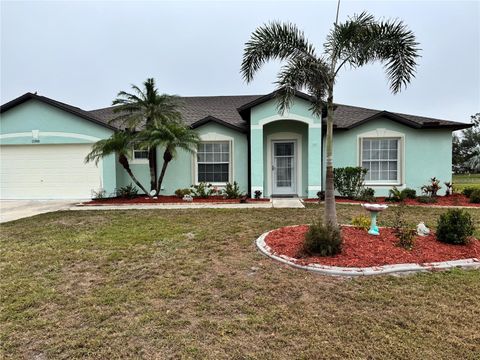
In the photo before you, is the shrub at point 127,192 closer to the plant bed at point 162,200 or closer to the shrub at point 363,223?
the plant bed at point 162,200

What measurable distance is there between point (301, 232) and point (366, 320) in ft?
10.9

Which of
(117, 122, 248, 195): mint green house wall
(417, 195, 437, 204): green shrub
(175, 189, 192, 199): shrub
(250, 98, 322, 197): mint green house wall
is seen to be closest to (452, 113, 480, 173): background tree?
(417, 195, 437, 204): green shrub

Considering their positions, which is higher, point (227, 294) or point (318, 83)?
point (318, 83)

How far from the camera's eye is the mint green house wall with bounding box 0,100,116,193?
515 inches

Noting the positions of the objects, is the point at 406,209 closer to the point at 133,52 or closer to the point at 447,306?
the point at 447,306

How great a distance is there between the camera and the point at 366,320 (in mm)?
3004

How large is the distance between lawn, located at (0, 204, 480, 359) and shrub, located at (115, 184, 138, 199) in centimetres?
702

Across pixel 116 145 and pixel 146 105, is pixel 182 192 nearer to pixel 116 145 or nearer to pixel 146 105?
pixel 116 145

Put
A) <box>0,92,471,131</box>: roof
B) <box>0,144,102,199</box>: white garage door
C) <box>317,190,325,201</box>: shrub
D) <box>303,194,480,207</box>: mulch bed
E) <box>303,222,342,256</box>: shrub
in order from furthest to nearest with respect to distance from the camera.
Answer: <box>0,144,102,199</box>: white garage door → <box>0,92,471,131</box>: roof → <box>317,190,325,201</box>: shrub → <box>303,194,480,207</box>: mulch bed → <box>303,222,342,256</box>: shrub

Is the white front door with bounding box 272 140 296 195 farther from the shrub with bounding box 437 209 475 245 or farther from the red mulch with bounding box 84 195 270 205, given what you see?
the shrub with bounding box 437 209 475 245

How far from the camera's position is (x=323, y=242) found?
4.85 m

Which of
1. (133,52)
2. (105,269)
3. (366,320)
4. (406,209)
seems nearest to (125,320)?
(105,269)

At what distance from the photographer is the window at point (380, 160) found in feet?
42.5

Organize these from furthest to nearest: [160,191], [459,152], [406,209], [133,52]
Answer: [459,152], [133,52], [160,191], [406,209]
